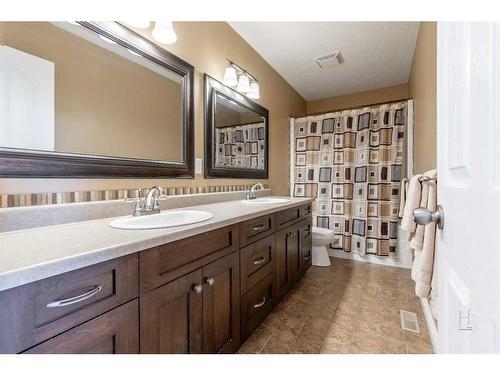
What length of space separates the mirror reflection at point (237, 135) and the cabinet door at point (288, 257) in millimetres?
776

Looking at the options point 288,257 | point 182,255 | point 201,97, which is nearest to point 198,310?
point 182,255

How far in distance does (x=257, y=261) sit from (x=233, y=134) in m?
1.21

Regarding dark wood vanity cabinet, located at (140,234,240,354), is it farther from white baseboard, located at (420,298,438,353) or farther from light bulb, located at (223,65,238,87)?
light bulb, located at (223,65,238,87)

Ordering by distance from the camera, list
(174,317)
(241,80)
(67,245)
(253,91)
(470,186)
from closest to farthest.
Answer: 1. (470,186)
2. (67,245)
3. (174,317)
4. (241,80)
5. (253,91)

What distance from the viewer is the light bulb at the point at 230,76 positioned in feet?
6.41

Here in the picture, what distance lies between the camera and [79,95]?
108 cm

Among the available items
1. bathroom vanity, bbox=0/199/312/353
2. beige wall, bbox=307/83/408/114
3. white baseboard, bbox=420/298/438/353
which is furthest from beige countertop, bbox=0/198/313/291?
beige wall, bbox=307/83/408/114

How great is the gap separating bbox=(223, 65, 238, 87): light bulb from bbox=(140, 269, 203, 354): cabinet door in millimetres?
1607

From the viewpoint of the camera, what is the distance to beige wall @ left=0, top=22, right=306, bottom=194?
1.05 m

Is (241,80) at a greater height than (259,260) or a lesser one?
greater

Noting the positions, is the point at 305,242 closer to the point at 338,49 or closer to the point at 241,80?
the point at 241,80

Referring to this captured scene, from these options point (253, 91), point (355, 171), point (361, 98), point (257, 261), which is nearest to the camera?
point (257, 261)

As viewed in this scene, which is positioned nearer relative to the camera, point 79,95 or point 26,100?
point 26,100

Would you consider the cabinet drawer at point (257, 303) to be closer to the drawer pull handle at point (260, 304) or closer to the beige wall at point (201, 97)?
the drawer pull handle at point (260, 304)
